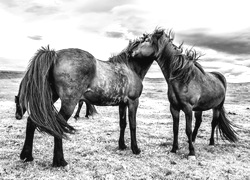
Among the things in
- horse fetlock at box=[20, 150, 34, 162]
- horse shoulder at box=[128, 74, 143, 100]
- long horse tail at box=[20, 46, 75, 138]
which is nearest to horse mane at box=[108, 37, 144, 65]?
horse shoulder at box=[128, 74, 143, 100]

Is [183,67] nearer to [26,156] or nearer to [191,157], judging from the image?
[191,157]

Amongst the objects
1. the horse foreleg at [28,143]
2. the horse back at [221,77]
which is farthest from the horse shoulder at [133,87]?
the horse back at [221,77]

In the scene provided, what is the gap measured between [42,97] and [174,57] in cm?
324

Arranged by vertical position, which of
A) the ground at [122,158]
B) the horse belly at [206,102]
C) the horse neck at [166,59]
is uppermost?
the horse neck at [166,59]

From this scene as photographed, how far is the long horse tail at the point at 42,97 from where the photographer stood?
13.4ft

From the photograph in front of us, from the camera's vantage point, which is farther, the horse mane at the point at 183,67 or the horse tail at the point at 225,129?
the horse tail at the point at 225,129

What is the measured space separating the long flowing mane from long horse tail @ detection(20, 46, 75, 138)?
2575 mm

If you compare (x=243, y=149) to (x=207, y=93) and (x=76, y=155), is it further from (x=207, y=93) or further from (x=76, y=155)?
(x=76, y=155)

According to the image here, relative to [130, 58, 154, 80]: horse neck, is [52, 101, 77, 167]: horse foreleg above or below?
below

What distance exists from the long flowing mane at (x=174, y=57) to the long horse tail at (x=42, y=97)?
2.58 meters

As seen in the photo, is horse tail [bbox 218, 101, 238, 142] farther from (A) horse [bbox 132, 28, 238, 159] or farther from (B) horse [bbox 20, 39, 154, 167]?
(B) horse [bbox 20, 39, 154, 167]

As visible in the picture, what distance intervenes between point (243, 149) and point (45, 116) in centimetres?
545

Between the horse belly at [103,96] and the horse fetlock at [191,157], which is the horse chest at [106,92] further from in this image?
the horse fetlock at [191,157]

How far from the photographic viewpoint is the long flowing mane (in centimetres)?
561
